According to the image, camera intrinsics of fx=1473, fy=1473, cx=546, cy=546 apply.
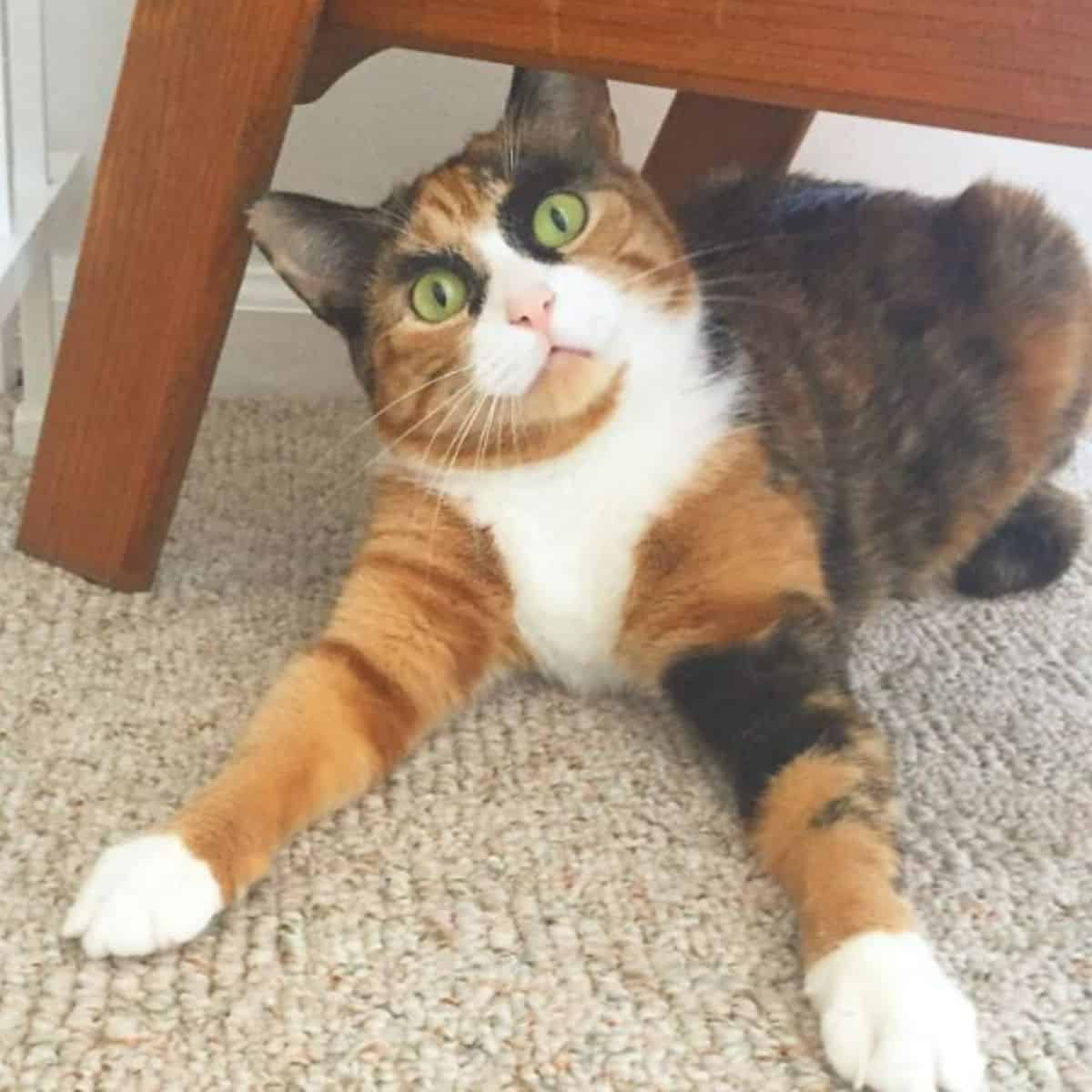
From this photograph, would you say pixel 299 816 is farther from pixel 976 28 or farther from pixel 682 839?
pixel 976 28

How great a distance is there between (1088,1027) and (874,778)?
0.19m

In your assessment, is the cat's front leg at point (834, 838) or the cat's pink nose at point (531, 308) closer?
the cat's front leg at point (834, 838)

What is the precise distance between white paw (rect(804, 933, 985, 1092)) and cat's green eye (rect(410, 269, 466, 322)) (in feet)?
1.59

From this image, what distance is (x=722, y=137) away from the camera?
142cm

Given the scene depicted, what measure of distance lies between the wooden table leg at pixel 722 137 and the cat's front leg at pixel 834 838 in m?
0.58

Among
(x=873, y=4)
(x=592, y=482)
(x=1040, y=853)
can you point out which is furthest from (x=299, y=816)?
(x=873, y=4)

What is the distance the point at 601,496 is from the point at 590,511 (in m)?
0.01

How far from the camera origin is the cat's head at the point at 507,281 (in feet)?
3.16

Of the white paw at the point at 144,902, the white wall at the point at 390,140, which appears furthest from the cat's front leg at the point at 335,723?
the white wall at the point at 390,140

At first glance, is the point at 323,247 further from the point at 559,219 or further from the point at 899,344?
the point at 899,344

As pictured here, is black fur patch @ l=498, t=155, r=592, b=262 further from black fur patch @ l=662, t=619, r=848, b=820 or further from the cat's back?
black fur patch @ l=662, t=619, r=848, b=820

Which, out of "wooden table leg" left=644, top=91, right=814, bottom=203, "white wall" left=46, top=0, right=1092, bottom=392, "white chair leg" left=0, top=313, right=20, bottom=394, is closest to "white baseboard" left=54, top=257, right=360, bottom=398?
"white wall" left=46, top=0, right=1092, bottom=392

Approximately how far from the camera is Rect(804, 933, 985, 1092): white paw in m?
0.72

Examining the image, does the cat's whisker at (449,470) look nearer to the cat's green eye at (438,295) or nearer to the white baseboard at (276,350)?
the cat's green eye at (438,295)
